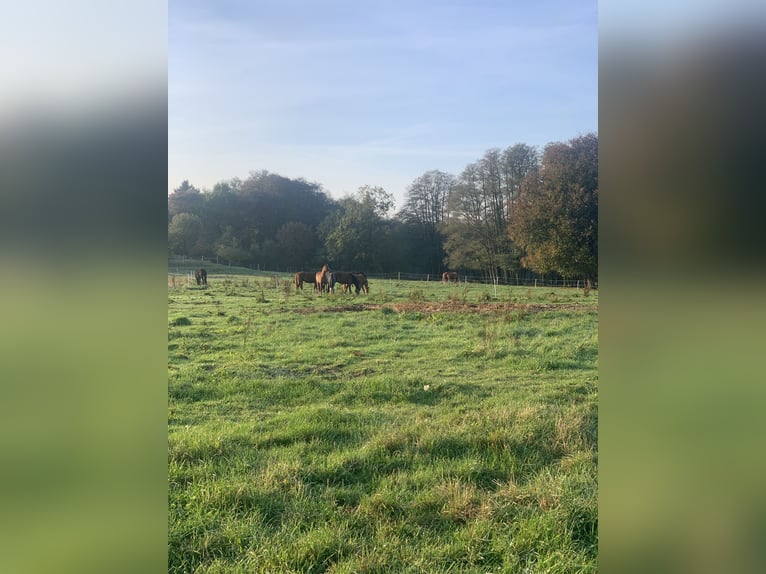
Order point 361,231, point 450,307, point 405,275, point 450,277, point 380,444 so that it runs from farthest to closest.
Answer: point 405,275, point 450,277, point 361,231, point 450,307, point 380,444

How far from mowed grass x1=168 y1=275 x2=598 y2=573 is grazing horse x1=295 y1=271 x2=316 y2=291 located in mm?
1506

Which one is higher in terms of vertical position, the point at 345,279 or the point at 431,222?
the point at 431,222

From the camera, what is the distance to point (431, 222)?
36.6 feet

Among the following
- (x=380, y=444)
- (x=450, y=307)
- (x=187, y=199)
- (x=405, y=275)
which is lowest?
(x=380, y=444)

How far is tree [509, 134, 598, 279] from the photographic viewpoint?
11188 millimetres

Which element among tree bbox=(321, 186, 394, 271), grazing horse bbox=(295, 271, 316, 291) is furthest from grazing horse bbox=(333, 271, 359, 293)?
grazing horse bbox=(295, 271, 316, 291)

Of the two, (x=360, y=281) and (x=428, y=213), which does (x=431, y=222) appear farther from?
(x=360, y=281)

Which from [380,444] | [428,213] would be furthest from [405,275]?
[380,444]

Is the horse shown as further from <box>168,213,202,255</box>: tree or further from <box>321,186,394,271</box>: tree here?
<box>168,213,202,255</box>: tree

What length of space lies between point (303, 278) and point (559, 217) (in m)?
6.01

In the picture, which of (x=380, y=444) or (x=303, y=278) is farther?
(x=303, y=278)
